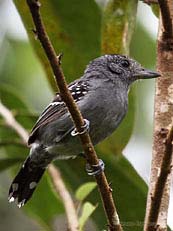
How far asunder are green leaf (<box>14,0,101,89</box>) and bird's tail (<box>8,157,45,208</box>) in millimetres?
679

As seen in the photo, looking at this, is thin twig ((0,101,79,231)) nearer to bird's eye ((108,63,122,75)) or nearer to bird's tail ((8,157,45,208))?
bird's tail ((8,157,45,208))

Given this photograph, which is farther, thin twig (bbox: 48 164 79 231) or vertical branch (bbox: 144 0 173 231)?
thin twig (bbox: 48 164 79 231)

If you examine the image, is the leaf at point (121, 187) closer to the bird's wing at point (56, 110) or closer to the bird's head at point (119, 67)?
the bird's wing at point (56, 110)

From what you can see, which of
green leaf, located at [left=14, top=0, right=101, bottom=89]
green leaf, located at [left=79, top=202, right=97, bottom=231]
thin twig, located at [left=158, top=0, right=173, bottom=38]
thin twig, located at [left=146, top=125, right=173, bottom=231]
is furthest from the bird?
thin twig, located at [left=146, top=125, right=173, bottom=231]

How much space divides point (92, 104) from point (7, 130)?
86cm

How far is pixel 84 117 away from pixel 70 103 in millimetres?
1514

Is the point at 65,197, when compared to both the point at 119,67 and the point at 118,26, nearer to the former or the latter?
the point at 118,26

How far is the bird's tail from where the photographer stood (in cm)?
440

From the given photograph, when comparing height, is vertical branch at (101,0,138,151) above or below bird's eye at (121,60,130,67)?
above

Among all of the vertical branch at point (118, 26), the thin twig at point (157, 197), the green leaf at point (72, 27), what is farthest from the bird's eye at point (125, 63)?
the thin twig at point (157, 197)

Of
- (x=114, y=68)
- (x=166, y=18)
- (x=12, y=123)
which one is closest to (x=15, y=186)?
(x=12, y=123)

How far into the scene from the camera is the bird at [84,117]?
4.21m

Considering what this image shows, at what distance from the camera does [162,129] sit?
10.1ft

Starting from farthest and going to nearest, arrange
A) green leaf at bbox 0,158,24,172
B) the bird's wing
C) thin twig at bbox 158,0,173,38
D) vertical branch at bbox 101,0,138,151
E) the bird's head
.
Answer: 1. the bird's head
2. green leaf at bbox 0,158,24,172
3. the bird's wing
4. vertical branch at bbox 101,0,138,151
5. thin twig at bbox 158,0,173,38
